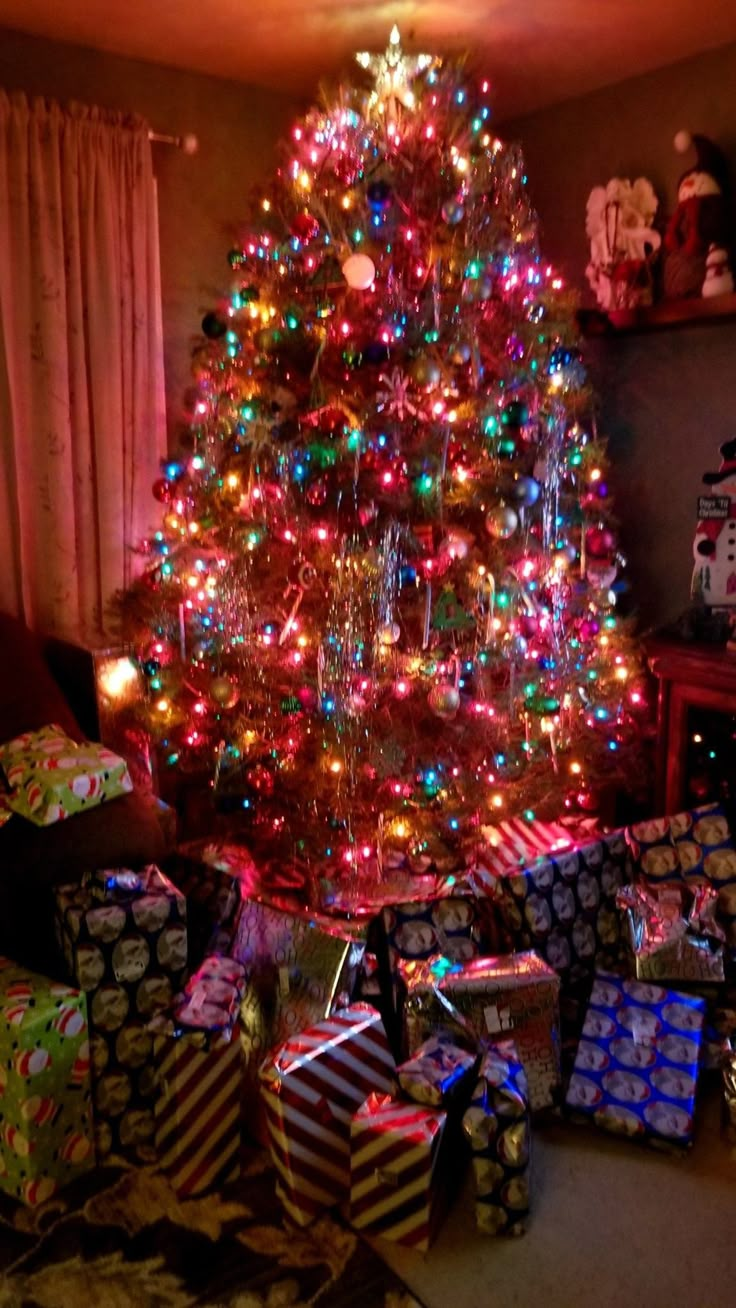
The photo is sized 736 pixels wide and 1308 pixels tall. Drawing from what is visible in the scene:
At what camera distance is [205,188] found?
9.98 feet

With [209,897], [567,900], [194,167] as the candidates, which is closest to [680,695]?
[567,900]

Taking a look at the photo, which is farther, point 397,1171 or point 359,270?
point 359,270

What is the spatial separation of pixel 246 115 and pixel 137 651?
5.76 feet

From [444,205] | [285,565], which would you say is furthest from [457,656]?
[444,205]

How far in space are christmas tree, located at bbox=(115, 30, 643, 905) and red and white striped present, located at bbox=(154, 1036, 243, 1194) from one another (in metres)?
0.83

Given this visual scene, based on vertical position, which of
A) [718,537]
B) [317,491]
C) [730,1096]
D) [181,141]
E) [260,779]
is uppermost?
[181,141]


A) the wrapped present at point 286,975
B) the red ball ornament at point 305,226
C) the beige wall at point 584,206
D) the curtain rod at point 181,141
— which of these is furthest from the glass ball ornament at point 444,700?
the curtain rod at point 181,141

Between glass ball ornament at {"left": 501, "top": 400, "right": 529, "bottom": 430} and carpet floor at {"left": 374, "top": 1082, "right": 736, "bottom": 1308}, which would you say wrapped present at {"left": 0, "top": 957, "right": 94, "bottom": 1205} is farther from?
glass ball ornament at {"left": 501, "top": 400, "right": 529, "bottom": 430}

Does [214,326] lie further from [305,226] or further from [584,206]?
[584,206]

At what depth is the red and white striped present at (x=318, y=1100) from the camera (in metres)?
1.66

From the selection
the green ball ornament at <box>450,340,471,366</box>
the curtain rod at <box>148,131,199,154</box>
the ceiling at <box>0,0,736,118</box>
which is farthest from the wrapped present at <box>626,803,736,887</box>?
the curtain rod at <box>148,131,199,154</box>

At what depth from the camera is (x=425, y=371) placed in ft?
7.53

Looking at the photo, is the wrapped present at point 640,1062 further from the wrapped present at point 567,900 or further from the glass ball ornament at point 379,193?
the glass ball ornament at point 379,193

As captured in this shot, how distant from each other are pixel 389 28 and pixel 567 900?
7.41 ft
